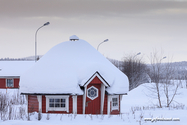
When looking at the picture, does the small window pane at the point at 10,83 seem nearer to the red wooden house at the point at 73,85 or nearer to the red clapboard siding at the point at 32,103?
the red wooden house at the point at 73,85

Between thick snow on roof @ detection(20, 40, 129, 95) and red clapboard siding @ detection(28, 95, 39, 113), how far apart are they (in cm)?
69

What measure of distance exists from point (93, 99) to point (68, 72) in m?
2.38

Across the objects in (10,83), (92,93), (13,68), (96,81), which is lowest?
(92,93)

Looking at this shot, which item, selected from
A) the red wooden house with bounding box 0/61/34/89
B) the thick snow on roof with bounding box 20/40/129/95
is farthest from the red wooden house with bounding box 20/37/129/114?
the red wooden house with bounding box 0/61/34/89

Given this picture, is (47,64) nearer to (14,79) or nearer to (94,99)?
(94,99)

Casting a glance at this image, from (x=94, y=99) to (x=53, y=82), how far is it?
2866 millimetres

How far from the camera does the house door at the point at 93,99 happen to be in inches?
739

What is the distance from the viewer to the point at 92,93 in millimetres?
18922

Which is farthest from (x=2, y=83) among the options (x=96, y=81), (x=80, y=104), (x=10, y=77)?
(x=96, y=81)

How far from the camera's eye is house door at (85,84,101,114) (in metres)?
18.8

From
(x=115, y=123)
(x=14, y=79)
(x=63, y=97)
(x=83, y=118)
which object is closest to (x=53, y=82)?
(x=63, y=97)

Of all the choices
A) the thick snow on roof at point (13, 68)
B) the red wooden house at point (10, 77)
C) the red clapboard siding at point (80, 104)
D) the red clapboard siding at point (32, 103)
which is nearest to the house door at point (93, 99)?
the red clapboard siding at point (80, 104)

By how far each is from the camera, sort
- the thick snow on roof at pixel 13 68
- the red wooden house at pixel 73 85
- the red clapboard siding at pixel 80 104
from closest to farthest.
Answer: the red wooden house at pixel 73 85 < the red clapboard siding at pixel 80 104 < the thick snow on roof at pixel 13 68

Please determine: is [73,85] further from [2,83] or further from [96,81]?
[2,83]
